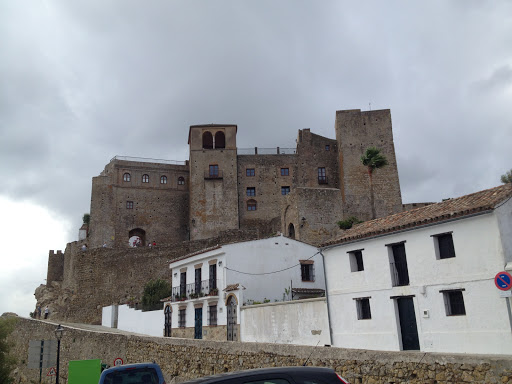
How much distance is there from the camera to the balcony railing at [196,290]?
24916mm

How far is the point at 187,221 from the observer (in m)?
53.5

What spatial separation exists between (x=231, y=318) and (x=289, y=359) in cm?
1187

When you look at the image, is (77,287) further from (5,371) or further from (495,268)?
(495,268)

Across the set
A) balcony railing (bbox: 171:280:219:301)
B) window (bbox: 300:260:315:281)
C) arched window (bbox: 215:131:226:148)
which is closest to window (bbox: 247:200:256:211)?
arched window (bbox: 215:131:226:148)

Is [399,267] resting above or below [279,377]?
above

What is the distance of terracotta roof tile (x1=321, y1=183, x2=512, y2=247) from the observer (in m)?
13.7

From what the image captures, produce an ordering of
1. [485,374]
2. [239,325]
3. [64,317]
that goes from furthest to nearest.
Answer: [64,317]
[239,325]
[485,374]

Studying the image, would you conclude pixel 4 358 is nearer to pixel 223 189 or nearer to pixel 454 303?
pixel 454 303

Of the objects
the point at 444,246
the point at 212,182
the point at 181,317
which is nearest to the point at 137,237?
the point at 212,182

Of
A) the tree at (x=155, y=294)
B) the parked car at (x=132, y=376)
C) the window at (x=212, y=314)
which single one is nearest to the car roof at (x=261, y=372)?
the parked car at (x=132, y=376)

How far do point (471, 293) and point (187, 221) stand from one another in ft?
139

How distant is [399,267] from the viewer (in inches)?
634

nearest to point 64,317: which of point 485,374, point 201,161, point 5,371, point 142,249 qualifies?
point 142,249

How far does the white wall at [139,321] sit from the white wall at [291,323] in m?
9.77
